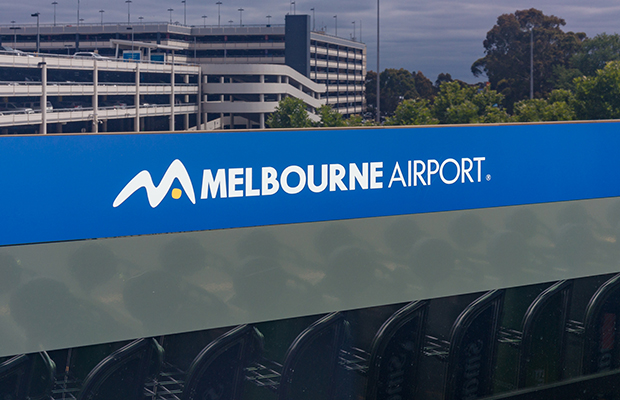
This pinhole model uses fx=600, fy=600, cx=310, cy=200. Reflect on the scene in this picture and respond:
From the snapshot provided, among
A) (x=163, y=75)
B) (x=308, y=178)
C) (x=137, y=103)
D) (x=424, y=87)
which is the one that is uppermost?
(x=424, y=87)

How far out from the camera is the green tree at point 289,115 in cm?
771

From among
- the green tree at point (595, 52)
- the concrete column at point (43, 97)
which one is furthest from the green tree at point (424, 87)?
the concrete column at point (43, 97)

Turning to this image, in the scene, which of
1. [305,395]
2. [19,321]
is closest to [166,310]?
[19,321]

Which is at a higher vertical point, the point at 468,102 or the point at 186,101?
the point at 468,102

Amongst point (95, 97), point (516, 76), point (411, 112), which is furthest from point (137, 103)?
point (516, 76)

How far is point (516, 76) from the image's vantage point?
1267cm

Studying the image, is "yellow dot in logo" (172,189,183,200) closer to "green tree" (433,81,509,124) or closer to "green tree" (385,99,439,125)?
"green tree" (385,99,439,125)

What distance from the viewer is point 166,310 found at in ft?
20.4

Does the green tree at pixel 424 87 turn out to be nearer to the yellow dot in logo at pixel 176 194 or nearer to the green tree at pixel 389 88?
the green tree at pixel 389 88

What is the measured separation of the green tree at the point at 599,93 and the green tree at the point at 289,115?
32.2 feet

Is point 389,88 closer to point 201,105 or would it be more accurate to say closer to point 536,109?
point 536,109

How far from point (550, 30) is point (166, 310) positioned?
935cm

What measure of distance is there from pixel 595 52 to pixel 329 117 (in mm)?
9543

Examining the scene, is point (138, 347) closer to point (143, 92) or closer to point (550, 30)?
point (143, 92)
